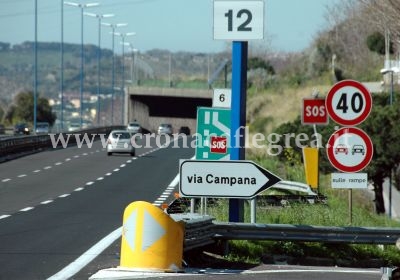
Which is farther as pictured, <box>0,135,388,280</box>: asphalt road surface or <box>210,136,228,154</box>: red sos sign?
<box>210,136,228,154</box>: red sos sign

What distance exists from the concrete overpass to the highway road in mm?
62423

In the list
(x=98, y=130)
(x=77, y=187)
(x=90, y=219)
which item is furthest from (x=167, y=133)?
(x=90, y=219)

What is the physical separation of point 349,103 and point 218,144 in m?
6.82

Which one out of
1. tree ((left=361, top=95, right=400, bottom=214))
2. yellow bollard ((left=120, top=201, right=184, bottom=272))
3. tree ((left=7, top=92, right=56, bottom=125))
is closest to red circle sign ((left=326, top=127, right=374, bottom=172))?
yellow bollard ((left=120, top=201, right=184, bottom=272))

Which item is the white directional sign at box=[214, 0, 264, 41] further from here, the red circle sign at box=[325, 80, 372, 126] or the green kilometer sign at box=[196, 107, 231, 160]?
the green kilometer sign at box=[196, 107, 231, 160]

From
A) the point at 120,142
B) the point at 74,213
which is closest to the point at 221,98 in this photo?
the point at 74,213

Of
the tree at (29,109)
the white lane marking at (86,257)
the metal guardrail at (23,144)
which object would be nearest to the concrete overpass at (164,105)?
the tree at (29,109)

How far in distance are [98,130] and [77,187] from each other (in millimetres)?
67522

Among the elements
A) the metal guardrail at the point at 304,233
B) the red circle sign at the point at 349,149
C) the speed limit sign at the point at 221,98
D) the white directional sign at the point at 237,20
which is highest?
the white directional sign at the point at 237,20

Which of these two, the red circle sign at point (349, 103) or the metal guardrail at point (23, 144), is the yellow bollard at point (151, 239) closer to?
the red circle sign at point (349, 103)

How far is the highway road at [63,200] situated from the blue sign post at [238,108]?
96.5 inches

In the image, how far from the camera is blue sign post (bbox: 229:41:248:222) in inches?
629

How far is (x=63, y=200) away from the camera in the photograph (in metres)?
29.2

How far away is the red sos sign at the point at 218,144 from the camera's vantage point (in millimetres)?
22234
